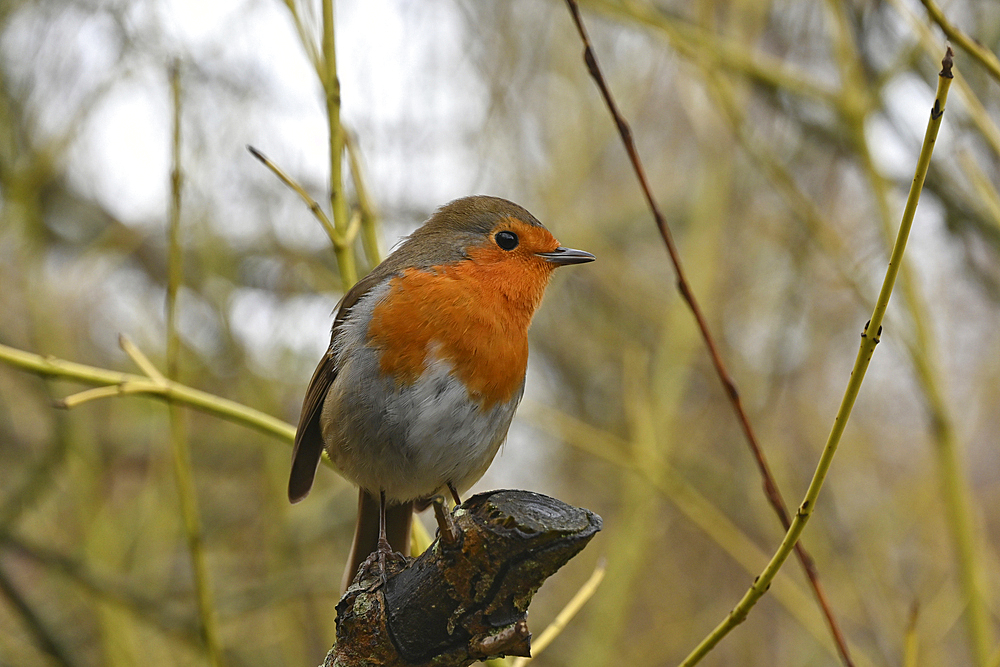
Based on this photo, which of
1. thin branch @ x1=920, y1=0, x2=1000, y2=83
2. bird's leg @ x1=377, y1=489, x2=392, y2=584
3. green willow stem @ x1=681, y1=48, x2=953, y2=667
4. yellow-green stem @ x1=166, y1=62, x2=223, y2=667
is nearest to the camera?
green willow stem @ x1=681, y1=48, x2=953, y2=667

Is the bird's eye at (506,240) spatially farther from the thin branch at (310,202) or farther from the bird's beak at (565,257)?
the thin branch at (310,202)

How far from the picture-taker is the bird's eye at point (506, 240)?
9.14 feet

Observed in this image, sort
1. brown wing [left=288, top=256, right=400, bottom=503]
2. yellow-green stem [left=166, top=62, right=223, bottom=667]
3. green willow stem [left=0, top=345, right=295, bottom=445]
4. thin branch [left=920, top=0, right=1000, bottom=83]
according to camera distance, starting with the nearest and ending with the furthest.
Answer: thin branch [left=920, top=0, right=1000, bottom=83] < green willow stem [left=0, top=345, right=295, bottom=445] < yellow-green stem [left=166, top=62, right=223, bottom=667] < brown wing [left=288, top=256, right=400, bottom=503]

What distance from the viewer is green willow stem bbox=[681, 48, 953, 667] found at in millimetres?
1241

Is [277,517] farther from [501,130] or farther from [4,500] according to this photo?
[501,130]


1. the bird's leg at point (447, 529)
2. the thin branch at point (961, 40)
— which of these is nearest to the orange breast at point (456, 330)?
the bird's leg at point (447, 529)

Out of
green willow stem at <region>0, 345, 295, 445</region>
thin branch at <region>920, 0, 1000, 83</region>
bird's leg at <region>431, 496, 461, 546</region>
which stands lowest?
green willow stem at <region>0, 345, 295, 445</region>

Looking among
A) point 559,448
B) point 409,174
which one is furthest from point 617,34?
point 559,448

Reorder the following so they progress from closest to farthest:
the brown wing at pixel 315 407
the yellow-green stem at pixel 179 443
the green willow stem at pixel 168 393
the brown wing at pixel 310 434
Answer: the green willow stem at pixel 168 393 < the yellow-green stem at pixel 179 443 < the brown wing at pixel 315 407 < the brown wing at pixel 310 434

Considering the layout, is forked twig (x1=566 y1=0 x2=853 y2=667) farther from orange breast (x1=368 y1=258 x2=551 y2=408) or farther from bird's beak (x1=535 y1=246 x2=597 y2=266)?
bird's beak (x1=535 y1=246 x2=597 y2=266)

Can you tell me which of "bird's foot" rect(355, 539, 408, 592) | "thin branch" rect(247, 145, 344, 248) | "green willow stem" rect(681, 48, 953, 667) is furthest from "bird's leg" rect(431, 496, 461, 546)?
"thin branch" rect(247, 145, 344, 248)

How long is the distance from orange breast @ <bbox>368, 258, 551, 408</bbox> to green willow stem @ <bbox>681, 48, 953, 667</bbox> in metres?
1.01

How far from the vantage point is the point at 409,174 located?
178 inches

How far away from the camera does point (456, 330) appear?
2377mm
